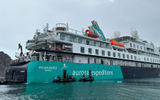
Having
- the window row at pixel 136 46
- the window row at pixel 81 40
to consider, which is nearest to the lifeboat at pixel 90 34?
the window row at pixel 81 40

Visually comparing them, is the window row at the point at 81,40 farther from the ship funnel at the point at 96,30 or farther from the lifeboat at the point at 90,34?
the ship funnel at the point at 96,30

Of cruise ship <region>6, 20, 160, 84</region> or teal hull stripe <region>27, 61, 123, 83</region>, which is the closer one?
teal hull stripe <region>27, 61, 123, 83</region>

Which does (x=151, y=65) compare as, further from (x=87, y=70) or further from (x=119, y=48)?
(x=87, y=70)

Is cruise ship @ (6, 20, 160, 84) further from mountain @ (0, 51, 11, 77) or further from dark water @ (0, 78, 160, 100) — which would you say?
mountain @ (0, 51, 11, 77)

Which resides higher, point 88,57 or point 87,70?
point 88,57

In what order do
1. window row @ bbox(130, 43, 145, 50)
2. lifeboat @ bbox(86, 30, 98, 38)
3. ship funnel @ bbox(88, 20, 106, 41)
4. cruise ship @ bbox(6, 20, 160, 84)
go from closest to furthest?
cruise ship @ bbox(6, 20, 160, 84)
lifeboat @ bbox(86, 30, 98, 38)
ship funnel @ bbox(88, 20, 106, 41)
window row @ bbox(130, 43, 145, 50)

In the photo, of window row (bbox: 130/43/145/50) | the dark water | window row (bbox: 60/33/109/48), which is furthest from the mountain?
window row (bbox: 130/43/145/50)

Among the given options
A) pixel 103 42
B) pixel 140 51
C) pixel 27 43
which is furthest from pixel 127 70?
pixel 27 43

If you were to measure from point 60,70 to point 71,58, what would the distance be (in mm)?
3701

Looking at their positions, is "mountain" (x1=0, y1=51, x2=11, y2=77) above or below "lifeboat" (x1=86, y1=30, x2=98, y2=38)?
below

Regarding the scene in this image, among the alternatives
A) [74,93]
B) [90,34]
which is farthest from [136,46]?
[74,93]

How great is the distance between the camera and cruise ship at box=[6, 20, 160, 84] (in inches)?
764

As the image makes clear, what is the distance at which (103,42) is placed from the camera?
3034cm

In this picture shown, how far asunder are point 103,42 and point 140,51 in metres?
17.0
